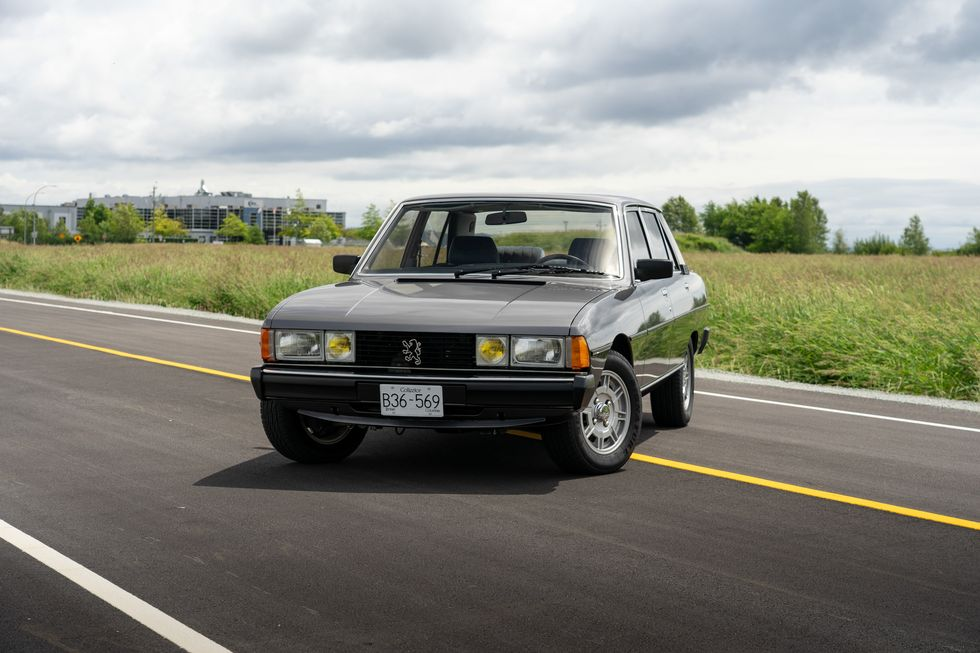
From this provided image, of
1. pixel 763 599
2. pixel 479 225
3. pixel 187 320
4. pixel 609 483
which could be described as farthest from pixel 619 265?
pixel 187 320

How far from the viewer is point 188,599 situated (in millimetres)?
4531

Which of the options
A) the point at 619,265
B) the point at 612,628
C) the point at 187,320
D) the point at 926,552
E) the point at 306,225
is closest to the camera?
the point at 612,628

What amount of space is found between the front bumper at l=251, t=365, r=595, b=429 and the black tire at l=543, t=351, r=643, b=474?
271mm

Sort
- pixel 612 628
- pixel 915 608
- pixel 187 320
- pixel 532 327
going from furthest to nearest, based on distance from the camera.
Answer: pixel 187 320 → pixel 532 327 → pixel 915 608 → pixel 612 628

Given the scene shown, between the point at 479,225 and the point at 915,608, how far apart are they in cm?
446

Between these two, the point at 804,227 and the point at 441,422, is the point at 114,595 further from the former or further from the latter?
the point at 804,227

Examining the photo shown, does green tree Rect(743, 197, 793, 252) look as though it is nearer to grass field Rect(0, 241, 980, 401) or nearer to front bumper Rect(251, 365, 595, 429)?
grass field Rect(0, 241, 980, 401)

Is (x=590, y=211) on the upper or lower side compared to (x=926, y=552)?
upper

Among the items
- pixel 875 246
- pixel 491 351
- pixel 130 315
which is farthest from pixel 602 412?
pixel 875 246

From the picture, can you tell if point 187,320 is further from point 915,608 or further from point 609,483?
point 915,608

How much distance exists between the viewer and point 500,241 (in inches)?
316

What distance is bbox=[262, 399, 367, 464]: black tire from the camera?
709 cm

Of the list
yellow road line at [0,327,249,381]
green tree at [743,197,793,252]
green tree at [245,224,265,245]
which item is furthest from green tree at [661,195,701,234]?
yellow road line at [0,327,249,381]

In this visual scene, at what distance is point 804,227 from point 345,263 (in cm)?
15704
